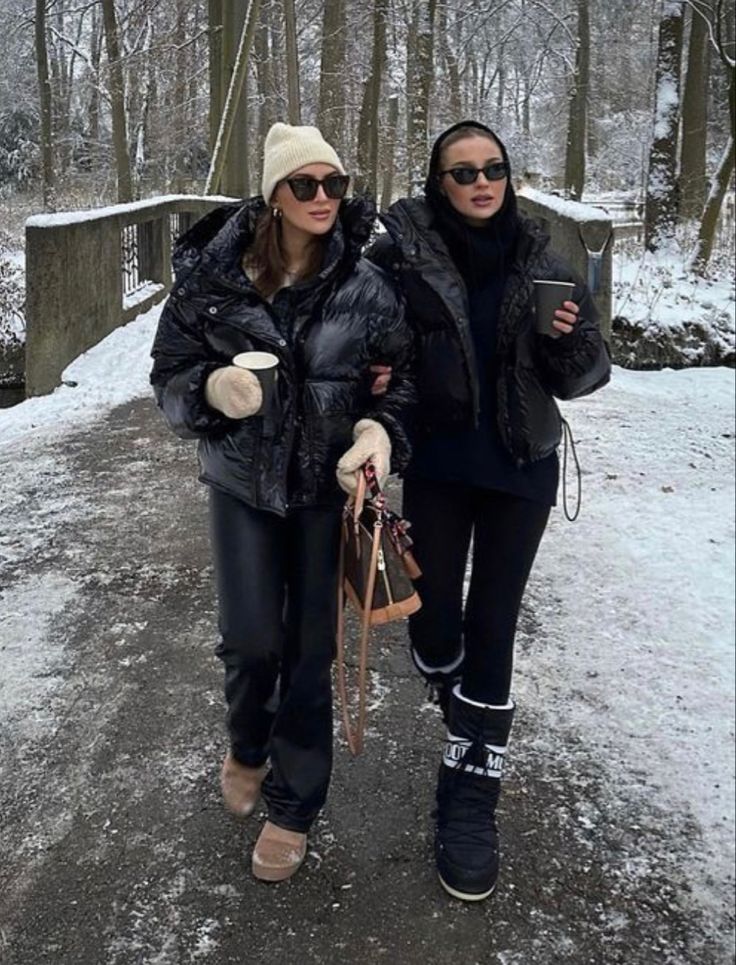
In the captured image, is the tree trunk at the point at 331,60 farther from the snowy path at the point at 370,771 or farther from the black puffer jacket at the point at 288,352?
the black puffer jacket at the point at 288,352

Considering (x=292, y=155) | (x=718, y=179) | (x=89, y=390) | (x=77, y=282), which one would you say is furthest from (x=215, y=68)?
(x=292, y=155)

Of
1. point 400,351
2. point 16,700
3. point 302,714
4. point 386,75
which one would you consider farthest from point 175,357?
point 386,75

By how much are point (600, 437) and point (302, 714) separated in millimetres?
5312

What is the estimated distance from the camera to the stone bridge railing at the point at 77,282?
28.7 ft

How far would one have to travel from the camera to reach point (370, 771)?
3.45 meters

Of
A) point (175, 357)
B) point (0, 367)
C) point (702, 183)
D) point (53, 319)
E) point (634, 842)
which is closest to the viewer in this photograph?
point (175, 357)

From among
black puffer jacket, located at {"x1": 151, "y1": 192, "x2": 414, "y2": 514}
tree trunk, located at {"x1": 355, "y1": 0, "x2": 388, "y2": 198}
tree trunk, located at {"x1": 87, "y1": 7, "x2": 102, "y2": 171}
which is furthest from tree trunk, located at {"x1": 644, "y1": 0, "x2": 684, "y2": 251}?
tree trunk, located at {"x1": 87, "y1": 7, "x2": 102, "y2": 171}

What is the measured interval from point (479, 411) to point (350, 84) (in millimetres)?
24891

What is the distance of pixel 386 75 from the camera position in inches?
1054

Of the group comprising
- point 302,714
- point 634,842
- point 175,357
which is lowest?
point 634,842

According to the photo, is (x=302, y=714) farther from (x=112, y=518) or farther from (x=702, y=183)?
(x=702, y=183)

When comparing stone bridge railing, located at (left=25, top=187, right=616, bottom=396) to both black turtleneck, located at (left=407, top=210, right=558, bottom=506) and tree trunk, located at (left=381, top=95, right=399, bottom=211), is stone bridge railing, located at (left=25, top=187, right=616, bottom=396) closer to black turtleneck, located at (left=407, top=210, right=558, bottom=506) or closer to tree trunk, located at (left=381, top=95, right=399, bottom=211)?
black turtleneck, located at (left=407, top=210, right=558, bottom=506)

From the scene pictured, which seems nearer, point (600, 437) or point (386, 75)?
point (600, 437)

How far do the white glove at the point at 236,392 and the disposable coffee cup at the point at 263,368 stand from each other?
0.01 metres
